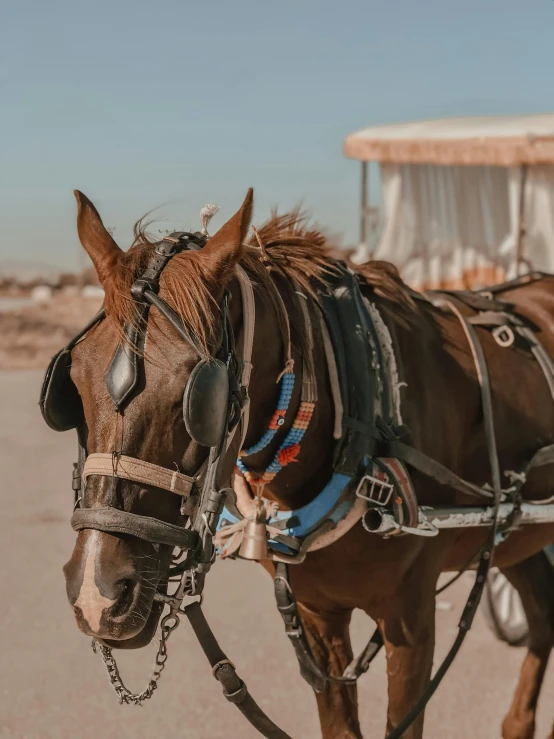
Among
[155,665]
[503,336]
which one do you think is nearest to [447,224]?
[503,336]

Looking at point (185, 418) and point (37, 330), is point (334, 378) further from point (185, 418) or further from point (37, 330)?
point (37, 330)

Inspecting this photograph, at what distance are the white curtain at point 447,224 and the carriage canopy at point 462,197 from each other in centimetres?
1

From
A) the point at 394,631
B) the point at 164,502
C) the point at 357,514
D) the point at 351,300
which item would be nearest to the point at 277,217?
the point at 351,300

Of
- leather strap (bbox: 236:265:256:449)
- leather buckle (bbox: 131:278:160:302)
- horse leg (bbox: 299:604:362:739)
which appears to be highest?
leather buckle (bbox: 131:278:160:302)

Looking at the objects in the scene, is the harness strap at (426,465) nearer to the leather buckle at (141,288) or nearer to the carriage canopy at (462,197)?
the leather buckle at (141,288)

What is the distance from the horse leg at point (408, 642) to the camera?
226cm

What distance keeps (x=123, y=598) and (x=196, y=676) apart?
249cm

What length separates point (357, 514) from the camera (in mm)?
2141

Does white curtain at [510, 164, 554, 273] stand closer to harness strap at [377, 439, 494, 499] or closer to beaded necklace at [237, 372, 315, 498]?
harness strap at [377, 439, 494, 499]

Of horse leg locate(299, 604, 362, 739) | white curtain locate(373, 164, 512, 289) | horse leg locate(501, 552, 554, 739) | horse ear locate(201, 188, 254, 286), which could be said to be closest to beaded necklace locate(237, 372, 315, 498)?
horse ear locate(201, 188, 254, 286)

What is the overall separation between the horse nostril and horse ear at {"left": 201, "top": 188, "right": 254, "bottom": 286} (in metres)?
0.60

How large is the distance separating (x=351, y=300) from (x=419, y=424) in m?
0.38

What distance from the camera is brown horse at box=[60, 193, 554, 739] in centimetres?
160

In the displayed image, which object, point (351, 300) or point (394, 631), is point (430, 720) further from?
point (351, 300)
